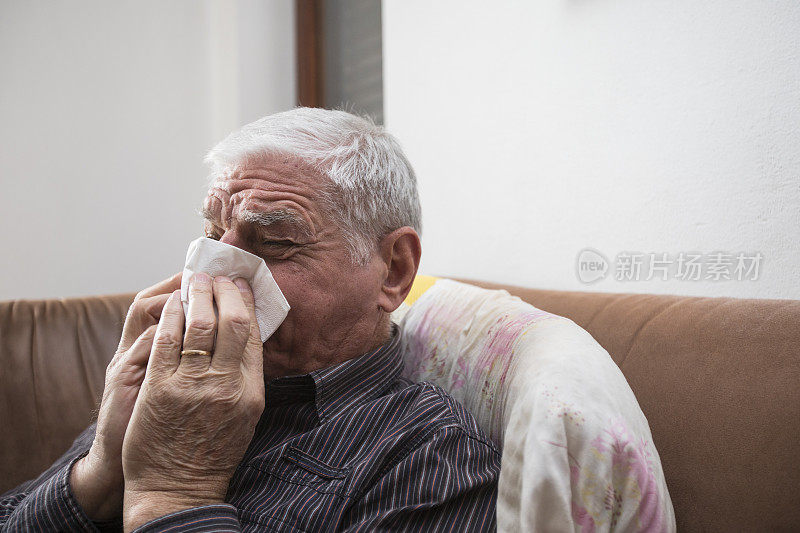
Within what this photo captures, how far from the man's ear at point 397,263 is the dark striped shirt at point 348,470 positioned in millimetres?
101

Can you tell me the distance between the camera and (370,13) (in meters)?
2.50

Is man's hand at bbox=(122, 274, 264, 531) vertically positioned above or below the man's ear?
below

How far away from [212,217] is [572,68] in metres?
0.93

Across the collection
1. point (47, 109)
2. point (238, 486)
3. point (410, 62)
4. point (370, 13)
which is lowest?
point (238, 486)

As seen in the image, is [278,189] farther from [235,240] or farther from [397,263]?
[397,263]

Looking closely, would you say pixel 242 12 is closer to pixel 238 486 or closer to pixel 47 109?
pixel 47 109

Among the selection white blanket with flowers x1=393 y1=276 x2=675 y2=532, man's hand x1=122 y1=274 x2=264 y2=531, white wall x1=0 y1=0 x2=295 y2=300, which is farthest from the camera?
white wall x1=0 y1=0 x2=295 y2=300

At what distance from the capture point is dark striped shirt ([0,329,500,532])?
2.71ft

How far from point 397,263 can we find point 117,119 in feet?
6.42

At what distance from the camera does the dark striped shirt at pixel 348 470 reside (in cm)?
83

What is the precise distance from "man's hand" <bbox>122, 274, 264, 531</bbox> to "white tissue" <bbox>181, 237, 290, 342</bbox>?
0.28 ft

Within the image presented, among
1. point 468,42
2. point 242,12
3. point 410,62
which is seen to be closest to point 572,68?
point 468,42

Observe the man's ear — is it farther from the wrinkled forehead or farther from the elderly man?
the wrinkled forehead

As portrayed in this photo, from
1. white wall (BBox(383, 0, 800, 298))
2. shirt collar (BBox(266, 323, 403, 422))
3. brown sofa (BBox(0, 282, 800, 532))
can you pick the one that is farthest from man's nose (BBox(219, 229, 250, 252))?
white wall (BBox(383, 0, 800, 298))
